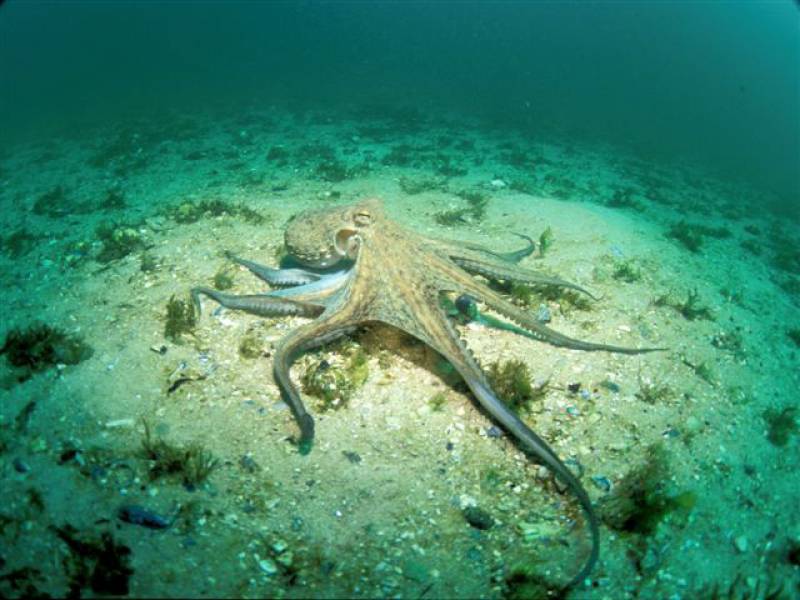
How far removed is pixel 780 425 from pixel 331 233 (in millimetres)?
5243

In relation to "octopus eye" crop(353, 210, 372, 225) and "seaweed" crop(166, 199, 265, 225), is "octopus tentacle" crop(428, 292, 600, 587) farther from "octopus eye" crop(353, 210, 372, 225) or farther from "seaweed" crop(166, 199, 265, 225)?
"seaweed" crop(166, 199, 265, 225)

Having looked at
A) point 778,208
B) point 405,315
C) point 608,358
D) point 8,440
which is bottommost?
point 778,208

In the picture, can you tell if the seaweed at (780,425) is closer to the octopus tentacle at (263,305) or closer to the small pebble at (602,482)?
the small pebble at (602,482)

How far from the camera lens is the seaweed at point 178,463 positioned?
3.33 m

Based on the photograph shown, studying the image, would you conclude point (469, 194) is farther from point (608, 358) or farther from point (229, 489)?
point (229, 489)

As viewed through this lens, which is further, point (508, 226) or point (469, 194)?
point (469, 194)

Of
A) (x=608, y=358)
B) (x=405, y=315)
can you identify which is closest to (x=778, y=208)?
(x=608, y=358)

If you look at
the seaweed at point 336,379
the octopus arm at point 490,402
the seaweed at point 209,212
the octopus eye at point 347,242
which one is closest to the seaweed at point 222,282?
the octopus eye at point 347,242

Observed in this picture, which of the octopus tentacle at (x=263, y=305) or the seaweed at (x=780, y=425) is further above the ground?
the octopus tentacle at (x=263, y=305)

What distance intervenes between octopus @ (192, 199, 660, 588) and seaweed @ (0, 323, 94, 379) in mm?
1263

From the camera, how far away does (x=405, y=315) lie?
13.0 ft

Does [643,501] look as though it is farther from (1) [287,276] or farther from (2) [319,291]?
(1) [287,276]

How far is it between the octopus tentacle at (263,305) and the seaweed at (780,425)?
16.3ft

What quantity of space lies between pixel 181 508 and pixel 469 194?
8.60 metres
